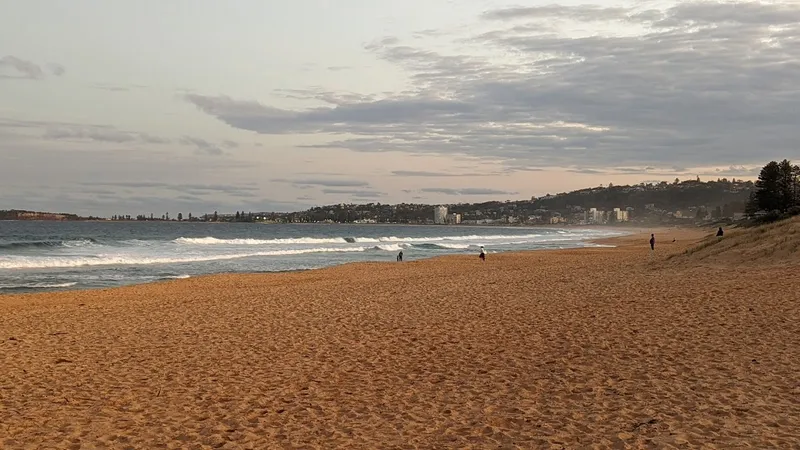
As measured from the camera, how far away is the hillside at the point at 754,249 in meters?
20.4

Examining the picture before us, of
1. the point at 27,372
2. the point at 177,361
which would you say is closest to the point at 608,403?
the point at 177,361

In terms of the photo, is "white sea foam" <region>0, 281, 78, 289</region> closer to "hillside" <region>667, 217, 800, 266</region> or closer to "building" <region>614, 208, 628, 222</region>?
"hillside" <region>667, 217, 800, 266</region>

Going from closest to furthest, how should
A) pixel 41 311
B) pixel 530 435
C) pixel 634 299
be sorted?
pixel 530 435 < pixel 634 299 < pixel 41 311

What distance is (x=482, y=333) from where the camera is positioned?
11.9 metres

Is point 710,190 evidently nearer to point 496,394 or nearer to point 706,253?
point 706,253

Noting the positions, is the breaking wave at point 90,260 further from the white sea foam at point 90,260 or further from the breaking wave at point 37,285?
the breaking wave at point 37,285

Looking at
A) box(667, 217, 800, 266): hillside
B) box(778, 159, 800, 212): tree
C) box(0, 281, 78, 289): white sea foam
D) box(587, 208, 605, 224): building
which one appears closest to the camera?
box(667, 217, 800, 266): hillside

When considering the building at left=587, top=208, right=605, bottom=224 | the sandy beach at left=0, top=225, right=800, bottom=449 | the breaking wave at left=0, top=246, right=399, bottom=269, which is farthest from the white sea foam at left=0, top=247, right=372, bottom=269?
the building at left=587, top=208, right=605, bottom=224

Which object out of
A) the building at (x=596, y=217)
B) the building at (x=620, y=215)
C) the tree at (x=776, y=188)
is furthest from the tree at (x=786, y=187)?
the building at (x=596, y=217)

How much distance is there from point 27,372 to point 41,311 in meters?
7.66

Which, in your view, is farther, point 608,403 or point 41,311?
point 41,311

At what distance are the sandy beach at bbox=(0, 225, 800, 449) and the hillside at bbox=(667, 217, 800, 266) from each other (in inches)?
136

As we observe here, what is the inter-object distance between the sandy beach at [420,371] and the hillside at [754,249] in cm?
345

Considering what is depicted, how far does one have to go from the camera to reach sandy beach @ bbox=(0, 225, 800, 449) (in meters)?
6.66
